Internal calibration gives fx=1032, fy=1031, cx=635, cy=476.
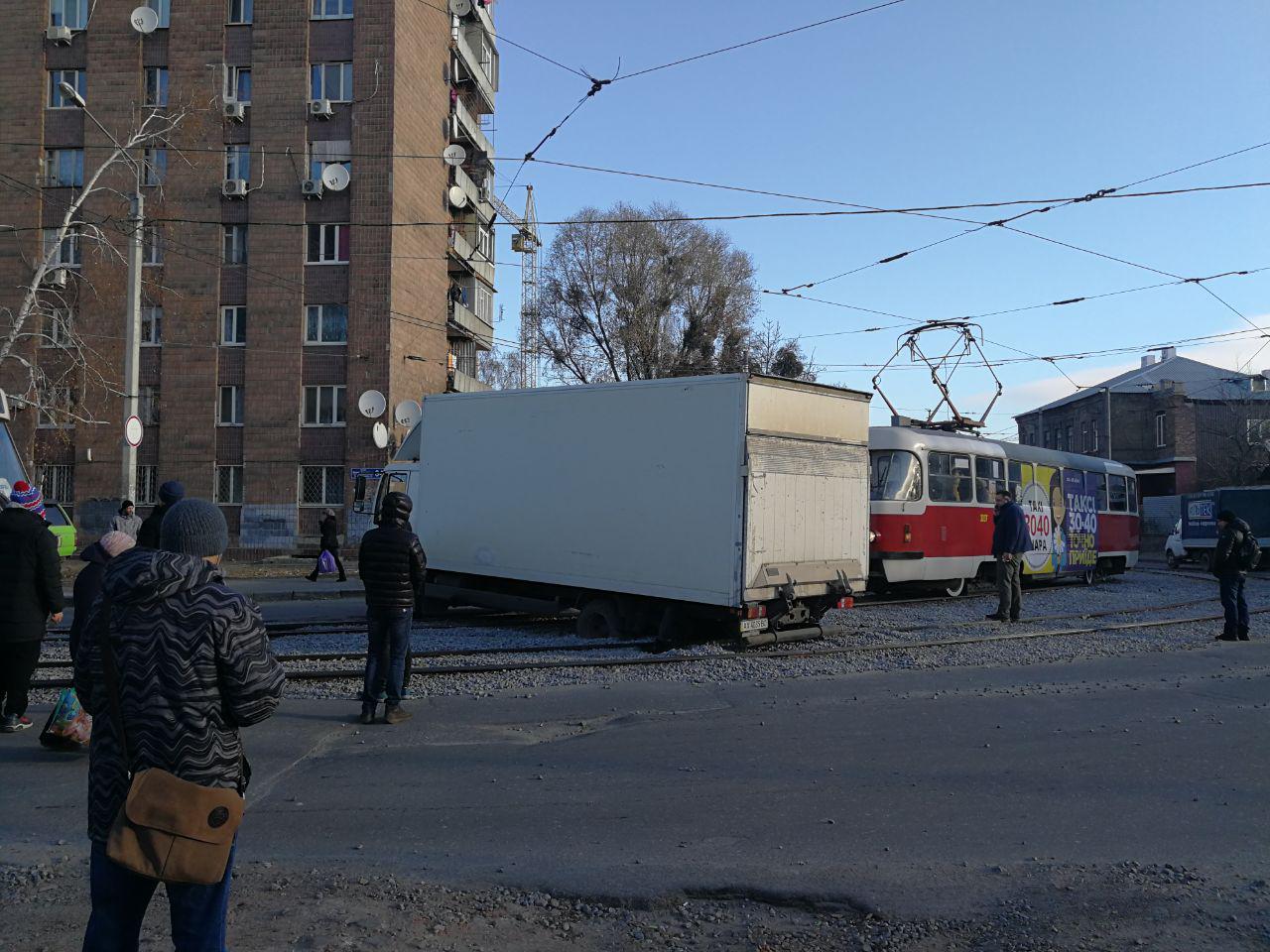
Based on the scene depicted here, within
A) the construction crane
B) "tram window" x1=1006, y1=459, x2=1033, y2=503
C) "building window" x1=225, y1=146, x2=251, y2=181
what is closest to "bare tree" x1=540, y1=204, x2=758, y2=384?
the construction crane

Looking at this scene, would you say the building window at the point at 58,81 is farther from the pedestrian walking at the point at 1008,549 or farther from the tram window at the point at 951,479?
the pedestrian walking at the point at 1008,549

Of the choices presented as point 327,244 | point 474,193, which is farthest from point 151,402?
point 474,193

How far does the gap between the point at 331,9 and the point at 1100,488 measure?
2700cm

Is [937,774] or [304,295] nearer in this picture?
[937,774]

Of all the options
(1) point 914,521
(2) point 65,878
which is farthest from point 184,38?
(2) point 65,878

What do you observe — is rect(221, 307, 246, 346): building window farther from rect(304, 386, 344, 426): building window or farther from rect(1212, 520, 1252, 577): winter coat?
rect(1212, 520, 1252, 577): winter coat

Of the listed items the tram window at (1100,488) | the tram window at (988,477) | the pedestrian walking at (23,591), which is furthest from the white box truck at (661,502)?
the tram window at (1100,488)

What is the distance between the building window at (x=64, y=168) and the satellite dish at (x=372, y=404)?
473 inches

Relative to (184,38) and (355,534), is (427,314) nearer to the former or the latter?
(355,534)

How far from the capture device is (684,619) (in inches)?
477

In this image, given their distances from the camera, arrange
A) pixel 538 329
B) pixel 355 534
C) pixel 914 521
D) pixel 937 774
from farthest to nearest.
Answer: pixel 538 329, pixel 355 534, pixel 914 521, pixel 937 774

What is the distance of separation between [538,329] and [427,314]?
10155 millimetres

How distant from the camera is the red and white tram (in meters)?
17.4

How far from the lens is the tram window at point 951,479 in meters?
18.1
